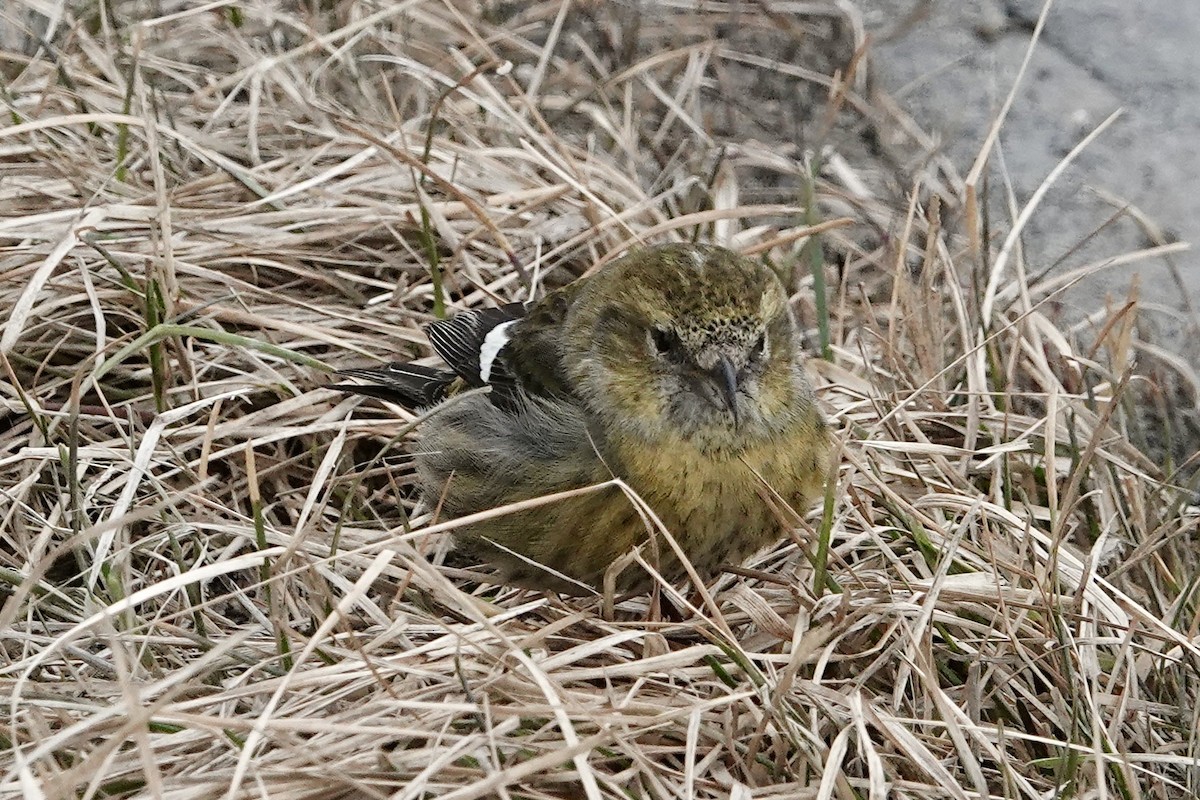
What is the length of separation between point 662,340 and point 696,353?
11 cm

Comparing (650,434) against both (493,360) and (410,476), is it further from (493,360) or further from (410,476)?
(410,476)

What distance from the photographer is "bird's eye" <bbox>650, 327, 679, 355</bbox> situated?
2949mm

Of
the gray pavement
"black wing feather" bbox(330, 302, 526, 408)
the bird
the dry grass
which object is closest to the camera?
the dry grass

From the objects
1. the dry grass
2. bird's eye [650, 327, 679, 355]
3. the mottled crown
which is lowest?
the dry grass

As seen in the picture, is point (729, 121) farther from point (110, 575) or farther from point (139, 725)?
point (139, 725)

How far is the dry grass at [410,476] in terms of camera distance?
2436mm

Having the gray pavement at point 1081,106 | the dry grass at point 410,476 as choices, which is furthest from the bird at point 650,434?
the gray pavement at point 1081,106

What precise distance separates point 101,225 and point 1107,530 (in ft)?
7.81

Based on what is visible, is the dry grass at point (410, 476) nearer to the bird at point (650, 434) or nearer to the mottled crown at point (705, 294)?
the bird at point (650, 434)

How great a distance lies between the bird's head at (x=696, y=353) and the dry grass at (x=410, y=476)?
0.81ft

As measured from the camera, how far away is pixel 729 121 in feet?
16.3

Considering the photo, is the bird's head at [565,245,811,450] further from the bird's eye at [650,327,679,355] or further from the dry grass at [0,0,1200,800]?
the dry grass at [0,0,1200,800]

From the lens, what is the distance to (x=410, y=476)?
11.6ft

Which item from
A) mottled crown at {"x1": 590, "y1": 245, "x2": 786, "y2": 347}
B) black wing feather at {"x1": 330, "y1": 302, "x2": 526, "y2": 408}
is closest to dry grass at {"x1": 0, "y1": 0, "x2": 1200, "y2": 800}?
black wing feather at {"x1": 330, "y1": 302, "x2": 526, "y2": 408}
